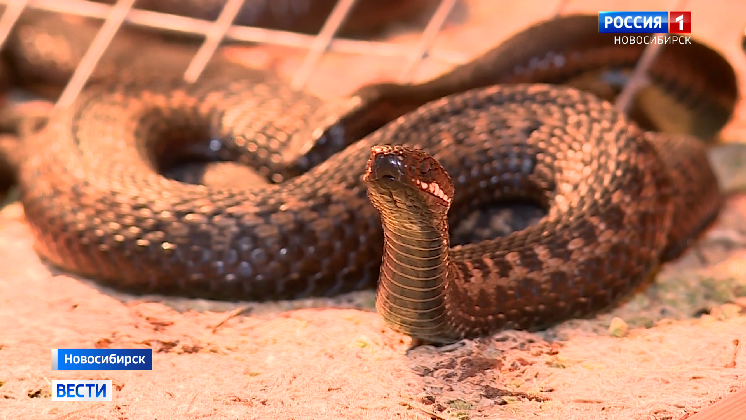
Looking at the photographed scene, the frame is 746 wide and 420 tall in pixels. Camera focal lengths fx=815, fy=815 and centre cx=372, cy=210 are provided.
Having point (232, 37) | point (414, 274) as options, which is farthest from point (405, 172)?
point (232, 37)

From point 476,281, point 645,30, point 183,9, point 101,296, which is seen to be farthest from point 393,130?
point 183,9

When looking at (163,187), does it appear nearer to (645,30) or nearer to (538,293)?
(538,293)

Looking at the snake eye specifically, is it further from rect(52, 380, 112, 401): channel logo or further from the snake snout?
rect(52, 380, 112, 401): channel logo

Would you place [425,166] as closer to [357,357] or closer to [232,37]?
[357,357]

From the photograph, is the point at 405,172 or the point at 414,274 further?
the point at 414,274

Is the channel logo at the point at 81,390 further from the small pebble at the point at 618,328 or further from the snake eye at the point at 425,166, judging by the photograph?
the small pebble at the point at 618,328

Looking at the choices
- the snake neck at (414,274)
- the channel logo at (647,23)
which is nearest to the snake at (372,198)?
the snake neck at (414,274)
